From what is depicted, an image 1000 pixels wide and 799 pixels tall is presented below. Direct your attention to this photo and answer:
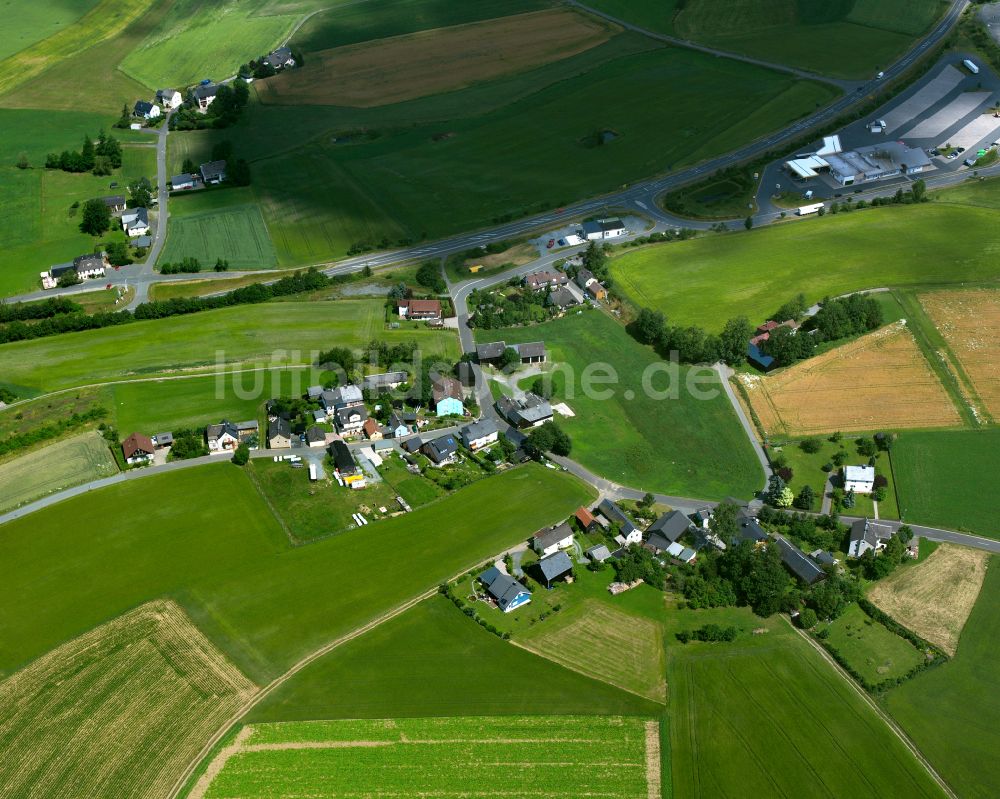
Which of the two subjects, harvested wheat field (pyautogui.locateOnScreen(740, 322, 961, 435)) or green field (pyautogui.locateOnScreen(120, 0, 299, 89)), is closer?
harvested wheat field (pyautogui.locateOnScreen(740, 322, 961, 435))

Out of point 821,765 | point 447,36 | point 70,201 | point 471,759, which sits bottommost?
point 821,765

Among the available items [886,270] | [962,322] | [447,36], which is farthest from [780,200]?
[447,36]

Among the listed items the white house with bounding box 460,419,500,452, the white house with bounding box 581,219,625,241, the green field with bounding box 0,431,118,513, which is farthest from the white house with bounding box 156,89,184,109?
the white house with bounding box 460,419,500,452

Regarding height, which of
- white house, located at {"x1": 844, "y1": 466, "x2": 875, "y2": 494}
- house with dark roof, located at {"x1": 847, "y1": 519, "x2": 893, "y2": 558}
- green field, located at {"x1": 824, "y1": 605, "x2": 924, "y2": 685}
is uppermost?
white house, located at {"x1": 844, "y1": 466, "x2": 875, "y2": 494}

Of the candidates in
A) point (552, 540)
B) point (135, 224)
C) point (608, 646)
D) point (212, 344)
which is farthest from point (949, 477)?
point (135, 224)

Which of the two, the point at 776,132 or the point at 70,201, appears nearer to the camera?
the point at 70,201

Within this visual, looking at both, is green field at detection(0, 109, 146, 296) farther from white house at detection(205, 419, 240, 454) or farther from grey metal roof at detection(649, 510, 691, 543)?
grey metal roof at detection(649, 510, 691, 543)

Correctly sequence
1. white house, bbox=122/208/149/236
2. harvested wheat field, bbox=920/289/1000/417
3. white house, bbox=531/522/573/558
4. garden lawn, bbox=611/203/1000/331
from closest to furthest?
white house, bbox=531/522/573/558 < harvested wheat field, bbox=920/289/1000/417 < garden lawn, bbox=611/203/1000/331 < white house, bbox=122/208/149/236

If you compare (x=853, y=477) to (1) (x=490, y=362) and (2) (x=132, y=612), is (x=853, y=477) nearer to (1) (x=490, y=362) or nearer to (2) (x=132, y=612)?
(1) (x=490, y=362)
